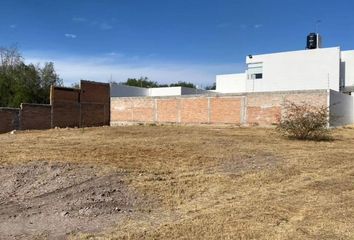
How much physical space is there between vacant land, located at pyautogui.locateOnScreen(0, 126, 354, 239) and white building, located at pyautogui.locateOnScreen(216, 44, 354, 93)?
116 ft

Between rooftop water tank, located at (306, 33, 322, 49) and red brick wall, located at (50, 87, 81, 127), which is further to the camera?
rooftop water tank, located at (306, 33, 322, 49)

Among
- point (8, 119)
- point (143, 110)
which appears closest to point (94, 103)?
point (143, 110)

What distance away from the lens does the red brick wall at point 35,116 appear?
113ft

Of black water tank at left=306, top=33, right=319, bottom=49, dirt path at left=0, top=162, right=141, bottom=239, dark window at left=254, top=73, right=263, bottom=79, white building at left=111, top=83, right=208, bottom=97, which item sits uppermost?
black water tank at left=306, top=33, right=319, bottom=49

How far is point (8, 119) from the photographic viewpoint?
3306cm

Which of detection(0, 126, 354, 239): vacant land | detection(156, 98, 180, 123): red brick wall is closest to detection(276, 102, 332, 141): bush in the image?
detection(0, 126, 354, 239): vacant land

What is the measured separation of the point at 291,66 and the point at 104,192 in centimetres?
4371

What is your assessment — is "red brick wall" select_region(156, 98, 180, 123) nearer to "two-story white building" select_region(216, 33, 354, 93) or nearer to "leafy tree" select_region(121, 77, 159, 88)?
"two-story white building" select_region(216, 33, 354, 93)

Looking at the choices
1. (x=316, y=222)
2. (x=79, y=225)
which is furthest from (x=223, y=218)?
(x=79, y=225)

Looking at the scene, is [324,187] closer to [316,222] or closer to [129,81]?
[316,222]

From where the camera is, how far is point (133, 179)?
9.48 meters

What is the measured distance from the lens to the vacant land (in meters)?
6.34

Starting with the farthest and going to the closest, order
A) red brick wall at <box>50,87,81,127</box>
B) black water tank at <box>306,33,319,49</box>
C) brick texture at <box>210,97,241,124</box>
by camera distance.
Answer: black water tank at <box>306,33,319,49</box>
red brick wall at <box>50,87,81,127</box>
brick texture at <box>210,97,241,124</box>

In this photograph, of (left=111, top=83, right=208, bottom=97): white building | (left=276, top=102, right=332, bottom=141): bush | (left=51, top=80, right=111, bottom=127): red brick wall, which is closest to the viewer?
(left=276, top=102, right=332, bottom=141): bush
